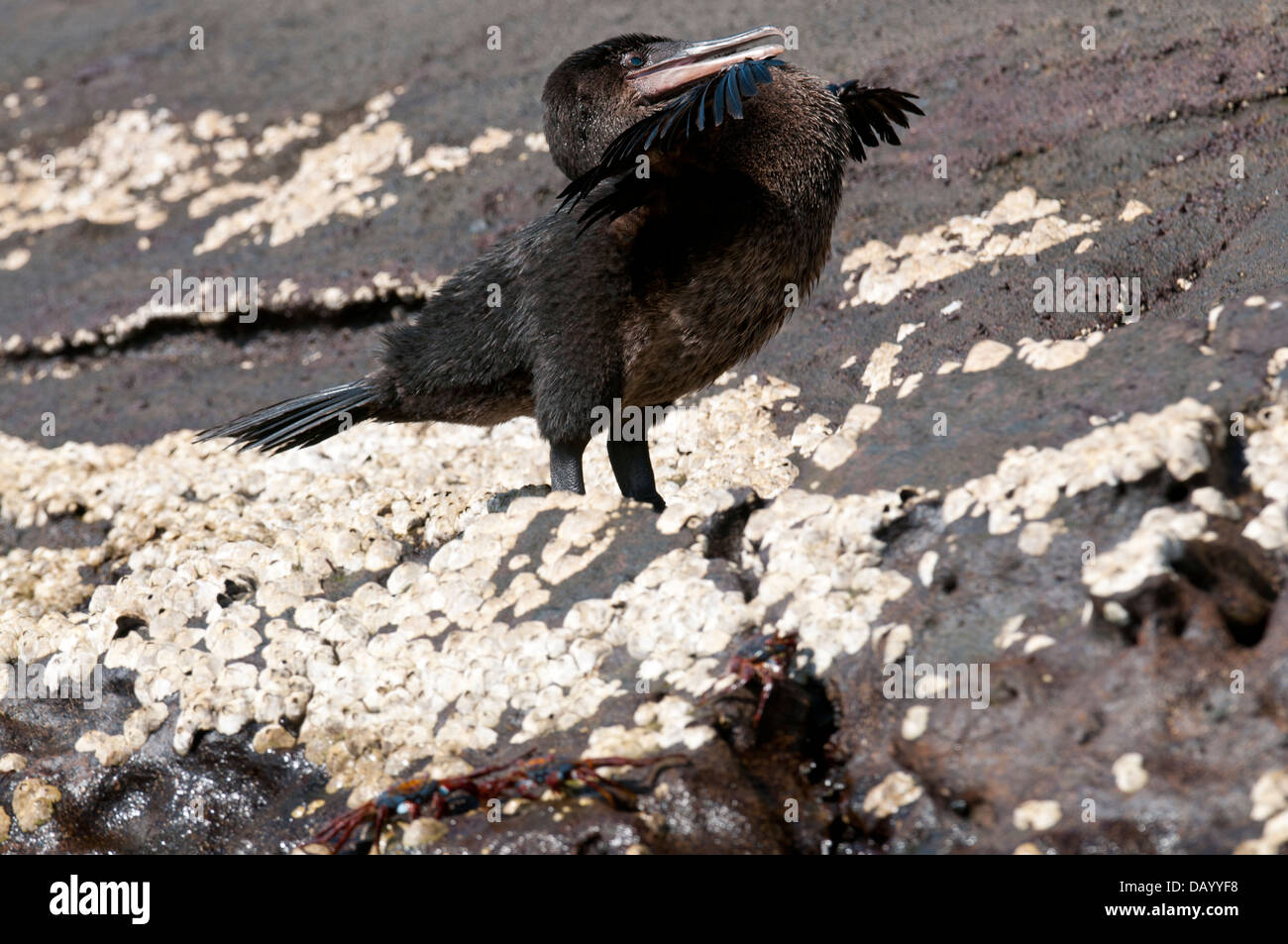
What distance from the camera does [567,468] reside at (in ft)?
15.6

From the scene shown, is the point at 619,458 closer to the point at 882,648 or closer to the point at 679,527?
the point at 679,527

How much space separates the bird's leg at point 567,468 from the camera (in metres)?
4.74

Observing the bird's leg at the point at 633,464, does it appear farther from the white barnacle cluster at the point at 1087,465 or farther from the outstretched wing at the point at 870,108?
the white barnacle cluster at the point at 1087,465

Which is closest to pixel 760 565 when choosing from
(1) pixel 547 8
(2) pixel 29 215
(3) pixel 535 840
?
(3) pixel 535 840

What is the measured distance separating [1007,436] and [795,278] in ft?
4.99

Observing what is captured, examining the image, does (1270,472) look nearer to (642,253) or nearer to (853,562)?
(853,562)

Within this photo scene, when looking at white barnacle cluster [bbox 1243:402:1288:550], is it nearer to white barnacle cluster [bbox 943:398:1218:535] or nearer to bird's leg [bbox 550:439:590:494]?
white barnacle cluster [bbox 943:398:1218:535]

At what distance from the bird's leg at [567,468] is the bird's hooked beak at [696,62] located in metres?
1.34

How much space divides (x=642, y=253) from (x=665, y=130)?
17.8 inches

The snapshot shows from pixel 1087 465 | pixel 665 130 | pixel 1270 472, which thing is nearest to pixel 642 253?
pixel 665 130

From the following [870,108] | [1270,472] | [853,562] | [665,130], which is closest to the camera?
[1270,472]

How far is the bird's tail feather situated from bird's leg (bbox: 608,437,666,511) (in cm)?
100

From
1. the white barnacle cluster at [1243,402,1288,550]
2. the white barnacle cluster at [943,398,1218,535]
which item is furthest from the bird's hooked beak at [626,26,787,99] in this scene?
the white barnacle cluster at [1243,402,1288,550]

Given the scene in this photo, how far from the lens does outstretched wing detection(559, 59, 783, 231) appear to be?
13.8 feet
